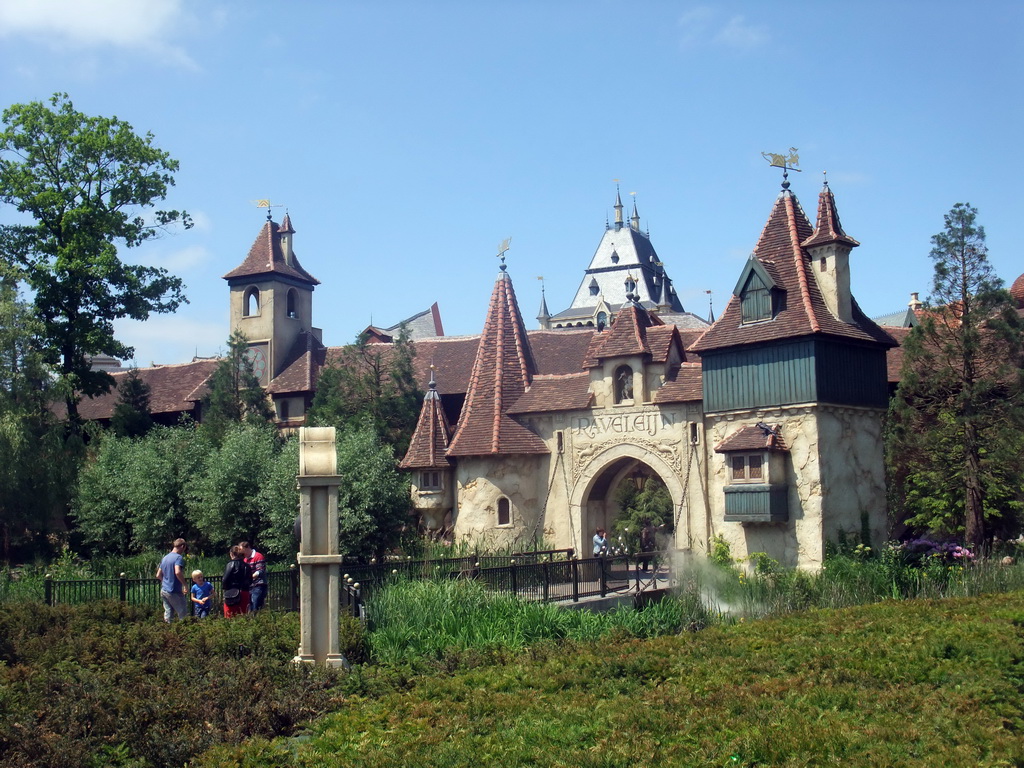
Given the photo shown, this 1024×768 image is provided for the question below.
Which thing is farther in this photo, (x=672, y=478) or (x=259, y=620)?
(x=672, y=478)

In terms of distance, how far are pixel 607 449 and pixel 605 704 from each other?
64.2 ft

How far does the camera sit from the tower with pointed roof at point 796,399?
2538 centimetres

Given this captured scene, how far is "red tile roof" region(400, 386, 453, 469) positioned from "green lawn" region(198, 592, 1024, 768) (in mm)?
18183

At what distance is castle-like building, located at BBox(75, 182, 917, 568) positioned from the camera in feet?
83.9

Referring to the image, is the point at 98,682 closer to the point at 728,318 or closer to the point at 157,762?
the point at 157,762

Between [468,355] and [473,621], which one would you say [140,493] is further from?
[473,621]

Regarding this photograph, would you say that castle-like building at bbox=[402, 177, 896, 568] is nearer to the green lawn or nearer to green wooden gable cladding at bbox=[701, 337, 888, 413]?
green wooden gable cladding at bbox=[701, 337, 888, 413]

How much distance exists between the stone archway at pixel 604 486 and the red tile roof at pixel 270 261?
19.2 meters

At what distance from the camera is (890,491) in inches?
1209

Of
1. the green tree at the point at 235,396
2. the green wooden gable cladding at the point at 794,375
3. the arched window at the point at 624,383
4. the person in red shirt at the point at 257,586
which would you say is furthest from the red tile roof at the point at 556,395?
the person in red shirt at the point at 257,586

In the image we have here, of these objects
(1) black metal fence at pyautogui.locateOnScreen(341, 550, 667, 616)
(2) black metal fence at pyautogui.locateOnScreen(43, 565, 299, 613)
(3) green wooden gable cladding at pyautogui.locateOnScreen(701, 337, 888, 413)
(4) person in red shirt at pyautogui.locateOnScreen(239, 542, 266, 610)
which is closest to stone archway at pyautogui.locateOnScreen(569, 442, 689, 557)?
(3) green wooden gable cladding at pyautogui.locateOnScreen(701, 337, 888, 413)

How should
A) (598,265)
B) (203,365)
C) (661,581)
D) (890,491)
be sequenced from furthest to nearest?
(598,265) < (203,365) < (890,491) < (661,581)

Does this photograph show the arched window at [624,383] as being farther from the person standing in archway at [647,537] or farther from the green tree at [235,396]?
the green tree at [235,396]

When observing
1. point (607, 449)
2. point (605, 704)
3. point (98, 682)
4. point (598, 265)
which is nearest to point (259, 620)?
point (98, 682)
